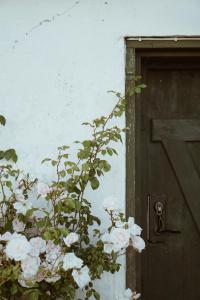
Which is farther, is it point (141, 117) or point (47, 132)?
point (141, 117)

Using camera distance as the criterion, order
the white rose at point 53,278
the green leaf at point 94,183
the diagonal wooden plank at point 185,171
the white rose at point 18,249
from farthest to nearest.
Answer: the diagonal wooden plank at point 185,171
the green leaf at point 94,183
the white rose at point 53,278
the white rose at point 18,249

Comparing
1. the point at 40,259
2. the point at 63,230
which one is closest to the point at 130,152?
the point at 63,230

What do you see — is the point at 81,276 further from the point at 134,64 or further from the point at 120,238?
the point at 134,64

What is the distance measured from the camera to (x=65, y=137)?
3.29m

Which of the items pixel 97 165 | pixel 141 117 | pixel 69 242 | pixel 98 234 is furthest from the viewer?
A: pixel 141 117

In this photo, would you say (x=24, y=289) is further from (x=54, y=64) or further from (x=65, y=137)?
(x=54, y=64)

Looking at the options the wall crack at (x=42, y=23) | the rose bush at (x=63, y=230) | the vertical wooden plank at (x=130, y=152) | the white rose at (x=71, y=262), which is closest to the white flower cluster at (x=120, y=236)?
the rose bush at (x=63, y=230)

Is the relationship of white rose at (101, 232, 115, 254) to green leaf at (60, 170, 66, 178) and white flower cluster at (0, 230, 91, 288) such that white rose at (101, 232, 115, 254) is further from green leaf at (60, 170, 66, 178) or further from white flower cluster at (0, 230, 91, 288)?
green leaf at (60, 170, 66, 178)

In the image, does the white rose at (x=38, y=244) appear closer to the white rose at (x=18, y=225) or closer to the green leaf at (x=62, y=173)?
the white rose at (x=18, y=225)

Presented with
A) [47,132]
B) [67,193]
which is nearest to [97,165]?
[67,193]

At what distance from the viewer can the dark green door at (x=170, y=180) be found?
358 centimetres

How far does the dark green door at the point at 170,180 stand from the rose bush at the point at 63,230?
39 centimetres

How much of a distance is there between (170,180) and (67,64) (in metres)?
0.98

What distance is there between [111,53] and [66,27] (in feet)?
0.98
